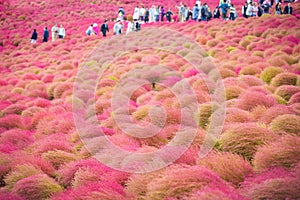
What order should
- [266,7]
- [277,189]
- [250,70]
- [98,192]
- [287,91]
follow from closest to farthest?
1. [277,189]
2. [98,192]
3. [287,91]
4. [250,70]
5. [266,7]

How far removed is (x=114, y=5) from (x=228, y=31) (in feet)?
66.4

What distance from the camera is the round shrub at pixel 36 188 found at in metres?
4.00

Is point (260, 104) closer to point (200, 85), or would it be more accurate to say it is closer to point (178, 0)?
point (200, 85)

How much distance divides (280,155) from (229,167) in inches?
20.7

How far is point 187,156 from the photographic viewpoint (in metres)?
3.94

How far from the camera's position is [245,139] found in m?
4.09

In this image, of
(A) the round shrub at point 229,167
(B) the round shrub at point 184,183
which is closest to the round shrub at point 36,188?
(B) the round shrub at point 184,183

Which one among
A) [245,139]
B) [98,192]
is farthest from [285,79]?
[98,192]

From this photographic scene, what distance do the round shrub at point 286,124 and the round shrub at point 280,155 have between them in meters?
0.69

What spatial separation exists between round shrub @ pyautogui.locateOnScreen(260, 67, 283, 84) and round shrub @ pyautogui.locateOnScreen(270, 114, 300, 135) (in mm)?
3503

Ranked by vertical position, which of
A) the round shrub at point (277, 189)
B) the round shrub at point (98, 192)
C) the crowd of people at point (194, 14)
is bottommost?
the round shrub at point (98, 192)

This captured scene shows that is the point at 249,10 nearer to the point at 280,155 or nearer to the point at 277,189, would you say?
the point at 280,155

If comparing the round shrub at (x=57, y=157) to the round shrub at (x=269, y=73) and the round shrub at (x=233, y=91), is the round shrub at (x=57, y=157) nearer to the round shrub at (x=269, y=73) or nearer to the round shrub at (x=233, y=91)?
the round shrub at (x=233, y=91)

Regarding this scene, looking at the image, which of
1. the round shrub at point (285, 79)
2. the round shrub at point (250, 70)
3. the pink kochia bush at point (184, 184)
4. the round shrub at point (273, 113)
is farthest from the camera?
the round shrub at point (250, 70)
